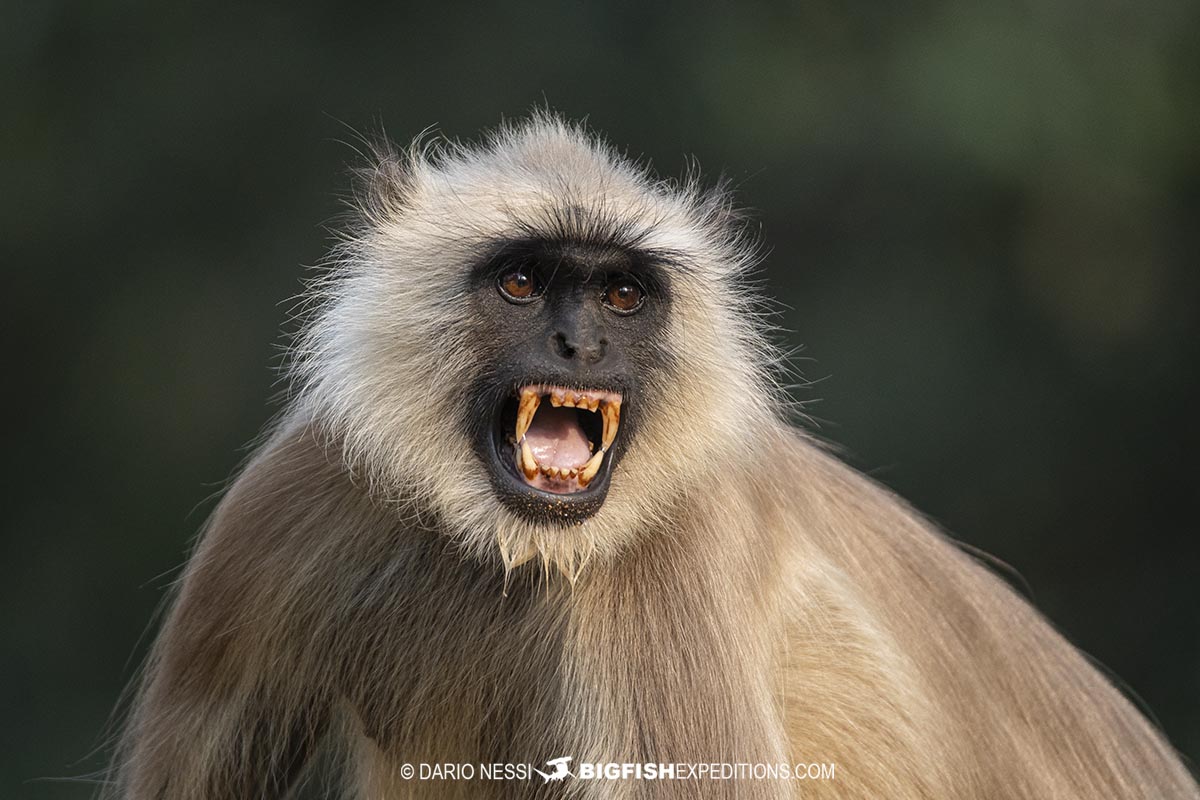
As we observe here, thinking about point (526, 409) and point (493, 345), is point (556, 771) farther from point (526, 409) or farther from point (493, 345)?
point (493, 345)

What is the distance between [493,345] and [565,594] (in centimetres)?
55

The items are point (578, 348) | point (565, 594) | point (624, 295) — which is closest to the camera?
point (578, 348)

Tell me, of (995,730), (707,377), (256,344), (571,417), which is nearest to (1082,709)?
(995,730)

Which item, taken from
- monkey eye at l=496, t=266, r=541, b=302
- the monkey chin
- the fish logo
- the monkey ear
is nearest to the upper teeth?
the monkey chin

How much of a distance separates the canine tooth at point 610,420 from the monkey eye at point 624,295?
25cm

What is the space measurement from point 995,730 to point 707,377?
1.10m

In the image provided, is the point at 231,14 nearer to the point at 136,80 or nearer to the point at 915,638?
the point at 136,80

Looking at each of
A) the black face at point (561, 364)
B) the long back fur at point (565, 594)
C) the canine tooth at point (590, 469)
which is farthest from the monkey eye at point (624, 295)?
the canine tooth at point (590, 469)

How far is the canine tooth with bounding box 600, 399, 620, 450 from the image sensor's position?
11.1ft

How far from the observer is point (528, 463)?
3352 mm

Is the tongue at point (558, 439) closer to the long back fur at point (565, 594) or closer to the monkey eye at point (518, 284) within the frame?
the long back fur at point (565, 594)

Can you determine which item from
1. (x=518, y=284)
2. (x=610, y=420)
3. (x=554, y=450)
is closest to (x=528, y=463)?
(x=554, y=450)

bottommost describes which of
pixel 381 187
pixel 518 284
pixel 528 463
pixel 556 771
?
pixel 556 771

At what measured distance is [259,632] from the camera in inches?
144
